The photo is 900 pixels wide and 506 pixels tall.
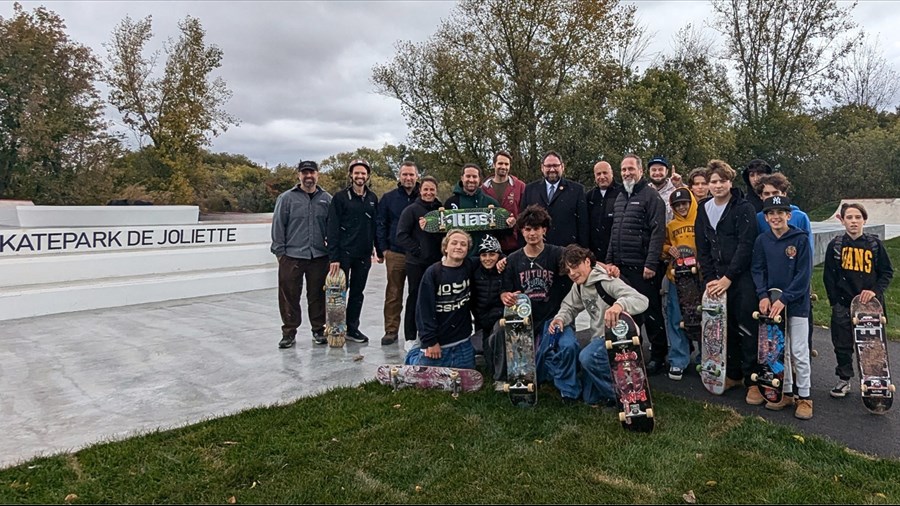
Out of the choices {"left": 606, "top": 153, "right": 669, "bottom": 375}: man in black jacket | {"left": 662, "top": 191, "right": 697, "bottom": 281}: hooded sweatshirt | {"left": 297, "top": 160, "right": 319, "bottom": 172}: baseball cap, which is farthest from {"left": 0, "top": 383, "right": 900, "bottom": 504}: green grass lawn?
{"left": 297, "top": 160, "right": 319, "bottom": 172}: baseball cap

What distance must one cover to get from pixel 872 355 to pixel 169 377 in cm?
558

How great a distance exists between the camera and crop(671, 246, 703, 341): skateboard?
4.38 meters

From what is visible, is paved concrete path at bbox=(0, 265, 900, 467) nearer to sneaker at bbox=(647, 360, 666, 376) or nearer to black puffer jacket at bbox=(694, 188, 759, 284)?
sneaker at bbox=(647, 360, 666, 376)

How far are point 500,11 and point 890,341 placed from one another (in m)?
15.6

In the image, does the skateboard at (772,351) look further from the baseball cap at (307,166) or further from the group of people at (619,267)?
the baseball cap at (307,166)

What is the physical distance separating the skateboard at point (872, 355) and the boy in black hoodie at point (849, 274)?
3.8 inches

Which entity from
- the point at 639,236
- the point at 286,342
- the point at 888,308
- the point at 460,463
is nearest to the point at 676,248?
the point at 639,236

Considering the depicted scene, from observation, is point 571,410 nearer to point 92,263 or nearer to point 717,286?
point 717,286

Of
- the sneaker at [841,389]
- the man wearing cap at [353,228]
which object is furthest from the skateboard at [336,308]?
the sneaker at [841,389]

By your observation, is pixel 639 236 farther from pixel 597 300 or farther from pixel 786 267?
pixel 786 267

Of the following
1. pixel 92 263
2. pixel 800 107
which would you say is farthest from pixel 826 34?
pixel 92 263

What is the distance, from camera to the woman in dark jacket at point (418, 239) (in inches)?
199

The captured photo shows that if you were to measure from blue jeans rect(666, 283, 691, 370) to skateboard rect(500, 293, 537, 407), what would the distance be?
1472mm

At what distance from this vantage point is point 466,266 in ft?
14.3
